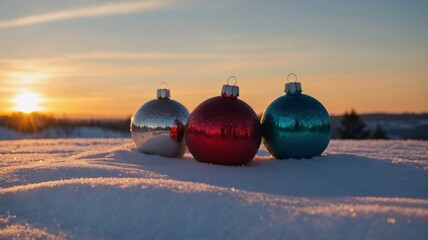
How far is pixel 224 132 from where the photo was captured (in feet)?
22.3

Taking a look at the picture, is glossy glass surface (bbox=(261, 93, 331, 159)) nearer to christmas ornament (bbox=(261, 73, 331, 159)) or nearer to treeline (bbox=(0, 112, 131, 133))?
christmas ornament (bbox=(261, 73, 331, 159))

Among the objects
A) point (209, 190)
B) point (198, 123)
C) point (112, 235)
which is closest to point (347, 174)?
point (198, 123)

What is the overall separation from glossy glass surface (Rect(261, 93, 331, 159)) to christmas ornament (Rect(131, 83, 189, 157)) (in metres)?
1.63

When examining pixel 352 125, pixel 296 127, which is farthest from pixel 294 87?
pixel 352 125

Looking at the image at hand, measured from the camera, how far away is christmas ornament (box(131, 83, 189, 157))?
798 centimetres

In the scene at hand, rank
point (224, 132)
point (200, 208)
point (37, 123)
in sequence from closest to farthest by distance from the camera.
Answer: point (200, 208)
point (224, 132)
point (37, 123)

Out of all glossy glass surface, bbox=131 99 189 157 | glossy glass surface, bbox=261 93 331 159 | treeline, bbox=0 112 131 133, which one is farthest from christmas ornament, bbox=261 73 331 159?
treeline, bbox=0 112 131 133

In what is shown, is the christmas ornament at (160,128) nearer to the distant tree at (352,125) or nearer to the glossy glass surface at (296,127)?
the glossy glass surface at (296,127)

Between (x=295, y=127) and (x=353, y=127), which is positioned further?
(x=353, y=127)

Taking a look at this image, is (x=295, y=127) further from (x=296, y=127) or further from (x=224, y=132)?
(x=224, y=132)

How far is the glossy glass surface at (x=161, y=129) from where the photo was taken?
314 inches

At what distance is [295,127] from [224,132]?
47.5 inches

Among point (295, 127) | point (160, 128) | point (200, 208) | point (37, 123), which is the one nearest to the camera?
point (200, 208)

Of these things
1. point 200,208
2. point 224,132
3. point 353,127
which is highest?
point 224,132
